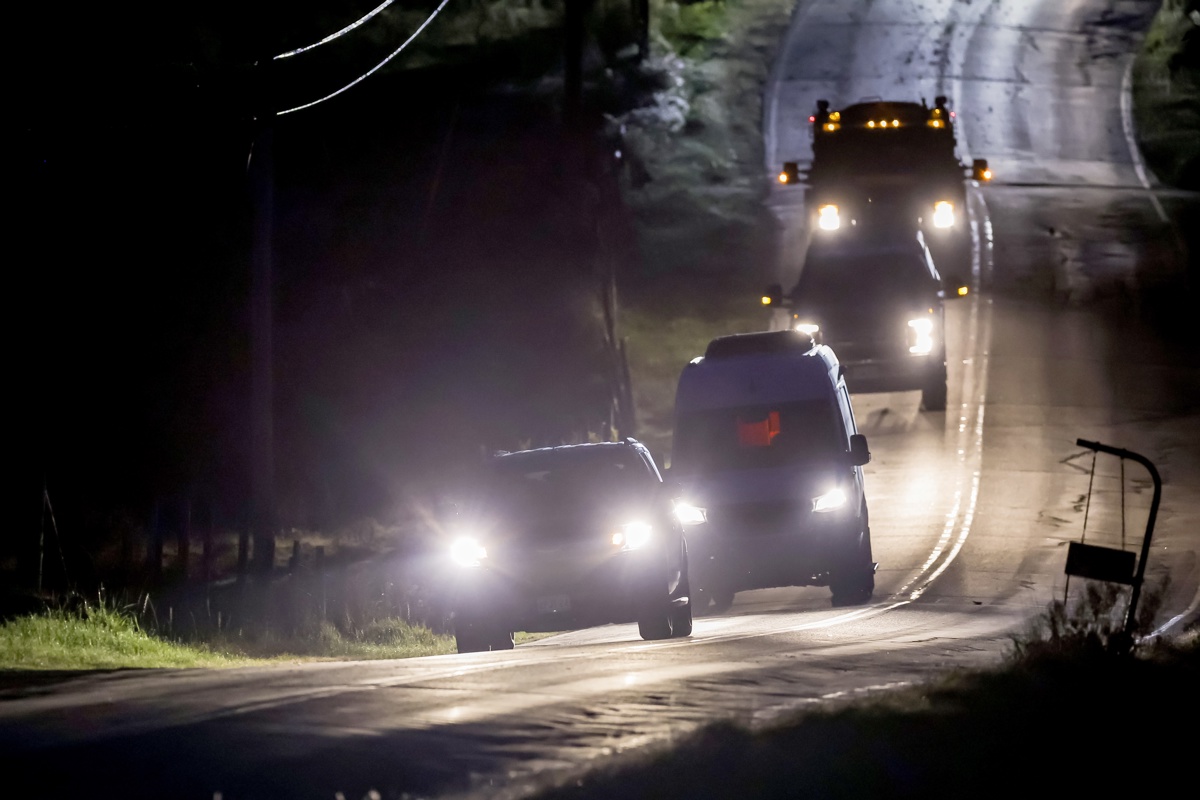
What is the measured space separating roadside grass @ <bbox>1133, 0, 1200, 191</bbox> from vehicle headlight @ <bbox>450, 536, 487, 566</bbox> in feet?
119

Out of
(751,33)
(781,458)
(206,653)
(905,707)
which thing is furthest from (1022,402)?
(751,33)

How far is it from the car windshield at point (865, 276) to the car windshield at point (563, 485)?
11866 mm

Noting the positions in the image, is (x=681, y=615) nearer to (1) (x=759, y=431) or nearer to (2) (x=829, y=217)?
(1) (x=759, y=431)

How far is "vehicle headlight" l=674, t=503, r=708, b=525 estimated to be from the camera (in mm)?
18938

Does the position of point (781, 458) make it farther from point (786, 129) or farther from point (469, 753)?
point (786, 129)

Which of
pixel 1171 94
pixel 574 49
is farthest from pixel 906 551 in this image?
pixel 1171 94

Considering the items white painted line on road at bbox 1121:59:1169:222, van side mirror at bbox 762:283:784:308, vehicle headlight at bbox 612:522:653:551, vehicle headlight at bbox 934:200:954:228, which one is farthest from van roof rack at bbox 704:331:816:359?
white painted line on road at bbox 1121:59:1169:222

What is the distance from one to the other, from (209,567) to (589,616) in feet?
14.7

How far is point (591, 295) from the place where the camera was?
123ft

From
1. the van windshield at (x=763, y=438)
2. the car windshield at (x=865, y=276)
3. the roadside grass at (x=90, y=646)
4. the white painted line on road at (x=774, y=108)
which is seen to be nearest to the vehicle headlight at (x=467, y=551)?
the roadside grass at (x=90, y=646)

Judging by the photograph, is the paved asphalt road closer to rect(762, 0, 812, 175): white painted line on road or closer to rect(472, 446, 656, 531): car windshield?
rect(762, 0, 812, 175): white painted line on road

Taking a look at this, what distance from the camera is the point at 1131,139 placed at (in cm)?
5188

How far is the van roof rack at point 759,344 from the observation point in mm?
19938

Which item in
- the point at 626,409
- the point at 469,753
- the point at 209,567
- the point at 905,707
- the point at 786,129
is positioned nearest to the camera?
the point at 469,753
